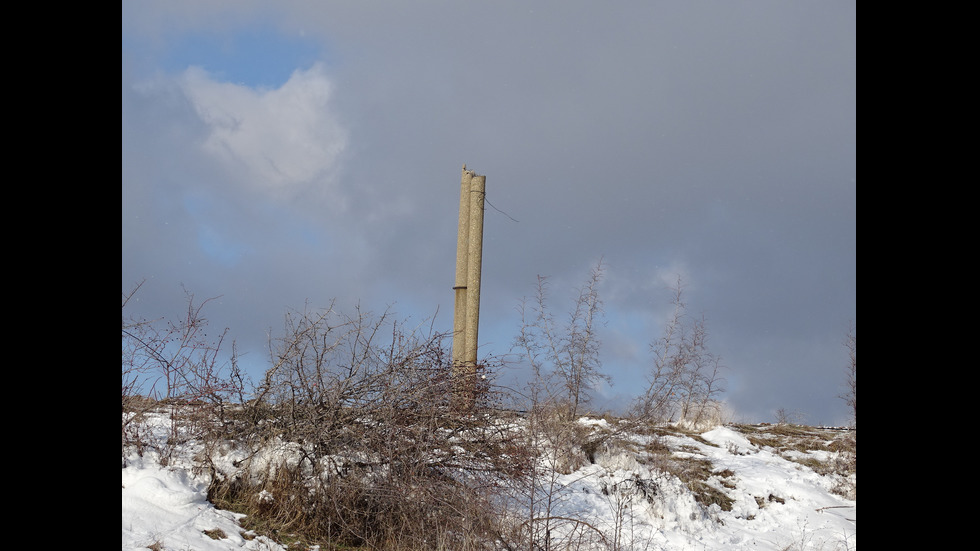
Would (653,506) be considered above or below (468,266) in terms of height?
below

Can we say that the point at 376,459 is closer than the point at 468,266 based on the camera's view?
Yes

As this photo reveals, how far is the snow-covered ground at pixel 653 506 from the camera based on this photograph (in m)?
5.99

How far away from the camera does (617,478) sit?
9141 mm

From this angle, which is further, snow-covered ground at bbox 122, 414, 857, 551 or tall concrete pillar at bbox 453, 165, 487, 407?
tall concrete pillar at bbox 453, 165, 487, 407

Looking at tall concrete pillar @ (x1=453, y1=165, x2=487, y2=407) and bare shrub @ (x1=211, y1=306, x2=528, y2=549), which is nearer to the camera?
bare shrub @ (x1=211, y1=306, x2=528, y2=549)

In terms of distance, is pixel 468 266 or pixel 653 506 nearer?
pixel 653 506

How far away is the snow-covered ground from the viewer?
599cm

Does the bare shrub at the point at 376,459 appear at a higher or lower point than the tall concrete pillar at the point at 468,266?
lower

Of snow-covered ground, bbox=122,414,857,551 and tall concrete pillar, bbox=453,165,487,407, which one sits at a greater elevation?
tall concrete pillar, bbox=453,165,487,407

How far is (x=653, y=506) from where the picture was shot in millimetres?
8500

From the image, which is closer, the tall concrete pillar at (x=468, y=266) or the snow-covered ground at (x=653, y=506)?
the snow-covered ground at (x=653, y=506)

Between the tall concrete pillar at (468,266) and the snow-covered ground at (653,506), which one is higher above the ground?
the tall concrete pillar at (468,266)
